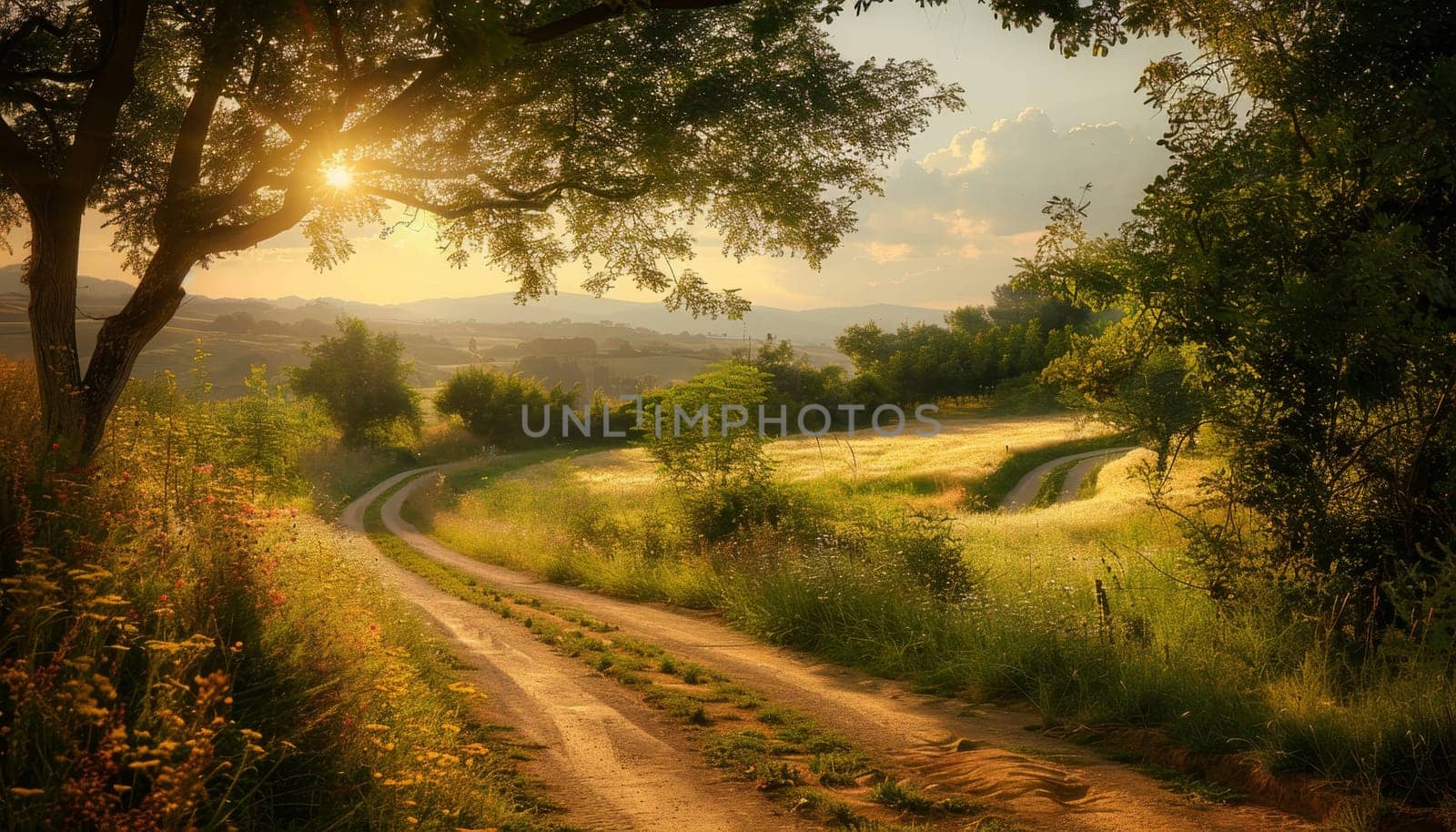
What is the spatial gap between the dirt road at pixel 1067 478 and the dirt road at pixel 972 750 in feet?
85.7

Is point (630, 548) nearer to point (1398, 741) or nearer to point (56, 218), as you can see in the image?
point (56, 218)

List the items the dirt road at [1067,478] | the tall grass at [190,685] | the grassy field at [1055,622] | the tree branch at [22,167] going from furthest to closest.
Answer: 1. the dirt road at [1067,478]
2. the tree branch at [22,167]
3. the grassy field at [1055,622]
4. the tall grass at [190,685]

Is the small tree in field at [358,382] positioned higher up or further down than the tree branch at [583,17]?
further down

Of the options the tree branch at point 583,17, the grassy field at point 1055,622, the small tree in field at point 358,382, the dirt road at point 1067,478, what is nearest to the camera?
the grassy field at point 1055,622

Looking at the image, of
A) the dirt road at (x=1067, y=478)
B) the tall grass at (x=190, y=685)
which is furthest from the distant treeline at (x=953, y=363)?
the tall grass at (x=190, y=685)

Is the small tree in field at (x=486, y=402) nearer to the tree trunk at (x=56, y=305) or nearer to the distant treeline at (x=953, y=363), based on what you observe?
the distant treeline at (x=953, y=363)

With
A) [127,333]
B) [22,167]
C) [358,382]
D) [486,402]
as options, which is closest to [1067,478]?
[127,333]

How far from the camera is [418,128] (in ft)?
45.1

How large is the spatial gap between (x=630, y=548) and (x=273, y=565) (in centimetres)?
1532

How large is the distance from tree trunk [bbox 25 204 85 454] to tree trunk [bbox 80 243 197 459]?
0.17 m

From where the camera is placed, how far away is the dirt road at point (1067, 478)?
40469 millimetres

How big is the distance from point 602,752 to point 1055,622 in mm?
5734

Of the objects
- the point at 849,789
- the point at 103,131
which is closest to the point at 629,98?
the point at 103,131

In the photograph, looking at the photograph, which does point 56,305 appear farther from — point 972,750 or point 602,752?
point 972,750
